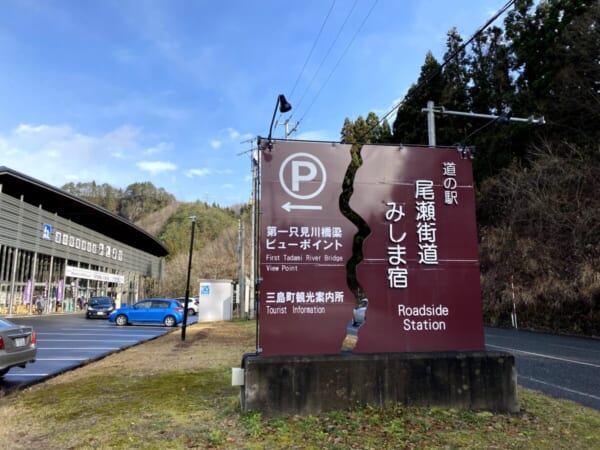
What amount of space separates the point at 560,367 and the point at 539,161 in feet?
61.5

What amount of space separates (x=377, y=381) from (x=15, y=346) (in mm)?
6922

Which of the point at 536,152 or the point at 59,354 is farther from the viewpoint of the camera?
the point at 536,152

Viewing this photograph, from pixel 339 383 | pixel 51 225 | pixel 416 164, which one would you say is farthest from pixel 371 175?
Result: pixel 51 225

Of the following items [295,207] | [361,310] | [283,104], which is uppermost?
[283,104]

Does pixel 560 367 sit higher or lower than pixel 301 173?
lower

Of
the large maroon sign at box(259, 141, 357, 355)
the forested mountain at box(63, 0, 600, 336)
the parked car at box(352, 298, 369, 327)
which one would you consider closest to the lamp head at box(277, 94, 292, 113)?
the large maroon sign at box(259, 141, 357, 355)

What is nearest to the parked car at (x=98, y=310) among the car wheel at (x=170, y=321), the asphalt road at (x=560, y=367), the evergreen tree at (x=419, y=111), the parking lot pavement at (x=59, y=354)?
the car wheel at (x=170, y=321)

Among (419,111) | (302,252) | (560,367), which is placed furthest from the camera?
(419,111)

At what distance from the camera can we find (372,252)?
646 centimetres

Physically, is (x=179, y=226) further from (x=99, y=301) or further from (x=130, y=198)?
(x=99, y=301)

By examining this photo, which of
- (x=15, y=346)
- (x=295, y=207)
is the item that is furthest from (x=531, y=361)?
(x=15, y=346)

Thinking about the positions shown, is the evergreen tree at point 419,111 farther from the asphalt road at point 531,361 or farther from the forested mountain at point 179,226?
the forested mountain at point 179,226

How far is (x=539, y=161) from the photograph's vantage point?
2575 centimetres

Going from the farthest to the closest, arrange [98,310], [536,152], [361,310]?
[98,310]
[536,152]
[361,310]
